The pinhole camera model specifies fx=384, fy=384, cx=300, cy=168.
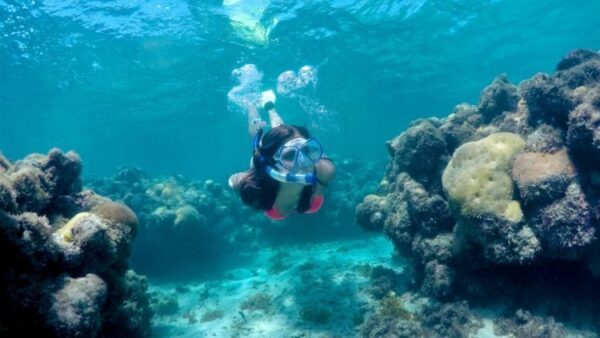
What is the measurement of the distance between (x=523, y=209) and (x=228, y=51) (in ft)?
78.5

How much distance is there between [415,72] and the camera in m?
39.0

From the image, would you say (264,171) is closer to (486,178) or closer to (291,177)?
(291,177)

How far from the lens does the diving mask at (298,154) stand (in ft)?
17.6

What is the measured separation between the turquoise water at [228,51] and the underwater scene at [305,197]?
0.66 feet

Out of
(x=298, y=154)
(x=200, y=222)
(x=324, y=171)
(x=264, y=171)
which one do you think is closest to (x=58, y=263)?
(x=264, y=171)

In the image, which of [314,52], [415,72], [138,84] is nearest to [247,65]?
[314,52]

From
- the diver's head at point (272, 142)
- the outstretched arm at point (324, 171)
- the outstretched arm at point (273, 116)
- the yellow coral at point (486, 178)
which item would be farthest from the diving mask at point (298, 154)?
the outstretched arm at point (273, 116)

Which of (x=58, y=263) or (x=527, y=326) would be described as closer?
(x=58, y=263)

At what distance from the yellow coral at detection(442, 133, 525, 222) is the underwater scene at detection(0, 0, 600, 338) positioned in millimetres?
33

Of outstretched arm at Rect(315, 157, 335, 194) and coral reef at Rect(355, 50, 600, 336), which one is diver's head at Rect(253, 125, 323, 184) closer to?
outstretched arm at Rect(315, 157, 335, 194)

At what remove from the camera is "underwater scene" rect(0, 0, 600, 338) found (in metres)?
5.47

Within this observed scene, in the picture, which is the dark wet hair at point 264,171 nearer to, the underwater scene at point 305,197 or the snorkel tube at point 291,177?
the underwater scene at point 305,197

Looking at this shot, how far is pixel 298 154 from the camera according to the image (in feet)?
17.6

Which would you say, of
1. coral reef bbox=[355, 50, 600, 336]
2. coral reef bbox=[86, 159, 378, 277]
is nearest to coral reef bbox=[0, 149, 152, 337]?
coral reef bbox=[355, 50, 600, 336]
